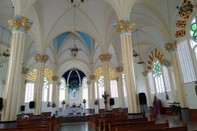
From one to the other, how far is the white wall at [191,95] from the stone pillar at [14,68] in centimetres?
1185

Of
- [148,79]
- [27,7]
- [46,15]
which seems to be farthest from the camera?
[148,79]

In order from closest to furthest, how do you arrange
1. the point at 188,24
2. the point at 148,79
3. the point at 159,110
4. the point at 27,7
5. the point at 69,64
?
the point at 27,7, the point at 188,24, the point at 159,110, the point at 148,79, the point at 69,64

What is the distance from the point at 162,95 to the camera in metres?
18.7

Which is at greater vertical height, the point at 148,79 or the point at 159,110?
the point at 148,79

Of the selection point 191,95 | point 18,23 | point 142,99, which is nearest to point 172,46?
point 191,95

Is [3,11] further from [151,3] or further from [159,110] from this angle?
[159,110]

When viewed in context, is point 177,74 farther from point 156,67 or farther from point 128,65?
point 156,67

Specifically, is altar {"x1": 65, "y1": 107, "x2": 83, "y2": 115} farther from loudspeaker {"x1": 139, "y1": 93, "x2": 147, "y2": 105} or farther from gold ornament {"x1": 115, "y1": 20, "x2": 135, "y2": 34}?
gold ornament {"x1": 115, "y1": 20, "x2": 135, "y2": 34}

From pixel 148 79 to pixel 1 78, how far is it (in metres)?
21.5

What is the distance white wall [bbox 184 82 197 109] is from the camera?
10.5m

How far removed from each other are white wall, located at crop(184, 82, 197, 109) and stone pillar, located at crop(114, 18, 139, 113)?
563cm

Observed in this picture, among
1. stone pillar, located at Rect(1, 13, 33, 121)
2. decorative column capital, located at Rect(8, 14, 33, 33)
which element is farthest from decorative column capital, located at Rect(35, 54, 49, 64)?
decorative column capital, located at Rect(8, 14, 33, 33)

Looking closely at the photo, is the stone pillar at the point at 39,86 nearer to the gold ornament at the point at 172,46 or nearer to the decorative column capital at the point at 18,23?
the decorative column capital at the point at 18,23

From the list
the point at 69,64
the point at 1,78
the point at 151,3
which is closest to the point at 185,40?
the point at 151,3
